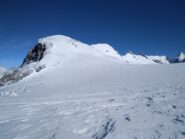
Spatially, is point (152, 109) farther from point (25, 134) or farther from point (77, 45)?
point (77, 45)

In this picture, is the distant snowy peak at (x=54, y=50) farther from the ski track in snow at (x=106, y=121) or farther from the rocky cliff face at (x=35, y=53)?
the ski track in snow at (x=106, y=121)

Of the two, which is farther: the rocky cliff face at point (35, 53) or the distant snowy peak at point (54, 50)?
the rocky cliff face at point (35, 53)

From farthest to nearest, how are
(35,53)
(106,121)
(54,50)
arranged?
(35,53) → (54,50) → (106,121)

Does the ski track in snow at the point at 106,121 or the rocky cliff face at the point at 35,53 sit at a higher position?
the rocky cliff face at the point at 35,53

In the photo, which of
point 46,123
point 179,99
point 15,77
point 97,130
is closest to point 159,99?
point 179,99

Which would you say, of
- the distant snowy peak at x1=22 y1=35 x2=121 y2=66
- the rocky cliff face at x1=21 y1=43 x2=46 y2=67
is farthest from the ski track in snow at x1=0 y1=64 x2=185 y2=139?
the rocky cliff face at x1=21 y1=43 x2=46 y2=67

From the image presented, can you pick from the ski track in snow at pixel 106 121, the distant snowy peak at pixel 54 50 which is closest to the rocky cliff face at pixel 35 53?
the distant snowy peak at pixel 54 50

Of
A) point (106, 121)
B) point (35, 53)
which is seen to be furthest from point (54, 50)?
point (106, 121)

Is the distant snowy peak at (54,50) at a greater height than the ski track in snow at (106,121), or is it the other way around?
the distant snowy peak at (54,50)

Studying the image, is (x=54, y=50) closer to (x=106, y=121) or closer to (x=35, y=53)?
(x=35, y=53)

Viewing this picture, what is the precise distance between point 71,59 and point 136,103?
73.2ft

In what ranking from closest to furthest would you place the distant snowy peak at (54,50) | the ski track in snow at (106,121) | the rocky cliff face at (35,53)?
the ski track in snow at (106,121) < the distant snowy peak at (54,50) < the rocky cliff face at (35,53)

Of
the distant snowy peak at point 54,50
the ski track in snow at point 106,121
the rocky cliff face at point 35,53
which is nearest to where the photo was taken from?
the ski track in snow at point 106,121

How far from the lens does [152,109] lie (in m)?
7.21
